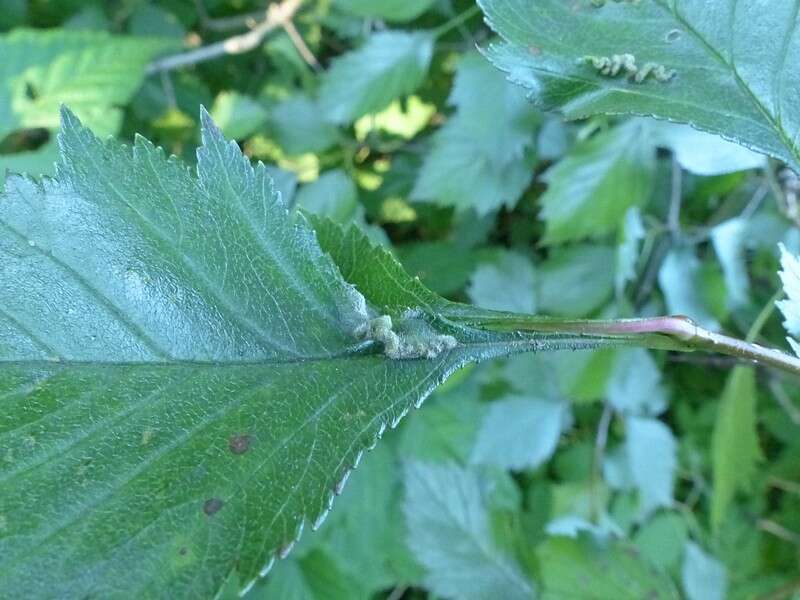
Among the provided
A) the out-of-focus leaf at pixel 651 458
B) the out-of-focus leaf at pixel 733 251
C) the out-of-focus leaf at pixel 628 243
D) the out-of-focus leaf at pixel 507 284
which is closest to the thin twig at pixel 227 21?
the out-of-focus leaf at pixel 507 284

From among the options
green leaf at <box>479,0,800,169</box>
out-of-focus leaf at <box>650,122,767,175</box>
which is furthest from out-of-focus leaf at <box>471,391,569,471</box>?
green leaf at <box>479,0,800,169</box>

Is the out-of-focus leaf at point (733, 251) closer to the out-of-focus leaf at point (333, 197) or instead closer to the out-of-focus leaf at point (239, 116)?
the out-of-focus leaf at point (333, 197)

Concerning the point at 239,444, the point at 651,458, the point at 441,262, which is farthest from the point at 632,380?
the point at 239,444

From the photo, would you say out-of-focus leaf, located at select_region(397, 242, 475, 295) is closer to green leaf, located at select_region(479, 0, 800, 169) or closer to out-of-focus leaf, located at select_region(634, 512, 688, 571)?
out-of-focus leaf, located at select_region(634, 512, 688, 571)

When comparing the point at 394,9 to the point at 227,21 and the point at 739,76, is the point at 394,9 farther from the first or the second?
the point at 739,76

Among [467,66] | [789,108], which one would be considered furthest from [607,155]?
[789,108]

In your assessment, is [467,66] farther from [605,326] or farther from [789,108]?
[605,326]
